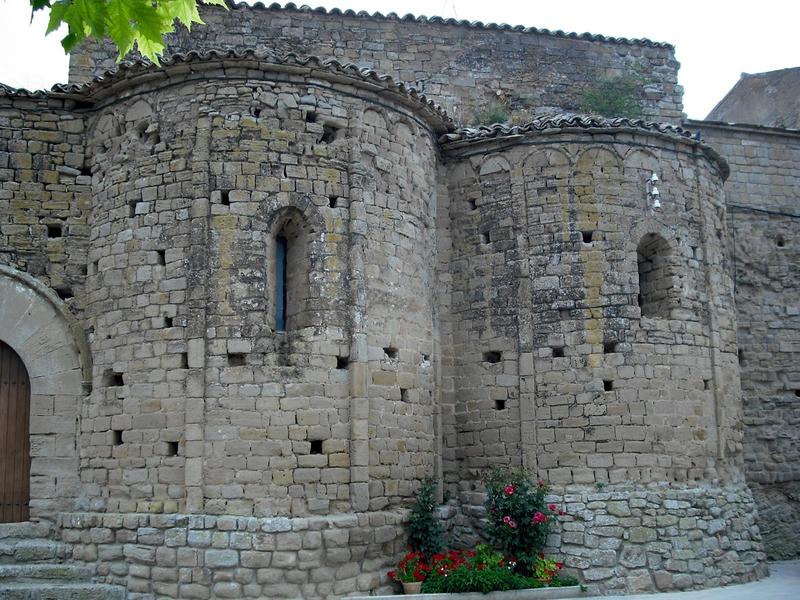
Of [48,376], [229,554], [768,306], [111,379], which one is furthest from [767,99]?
[48,376]

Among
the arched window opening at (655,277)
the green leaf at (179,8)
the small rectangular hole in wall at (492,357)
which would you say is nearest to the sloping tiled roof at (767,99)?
the arched window opening at (655,277)

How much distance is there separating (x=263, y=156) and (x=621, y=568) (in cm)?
643

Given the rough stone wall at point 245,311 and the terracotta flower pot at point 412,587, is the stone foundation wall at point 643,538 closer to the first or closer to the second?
the terracotta flower pot at point 412,587

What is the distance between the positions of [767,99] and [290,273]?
1279cm

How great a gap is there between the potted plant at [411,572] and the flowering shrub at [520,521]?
41.2 inches

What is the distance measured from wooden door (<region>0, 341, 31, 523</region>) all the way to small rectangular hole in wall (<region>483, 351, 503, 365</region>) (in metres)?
5.66

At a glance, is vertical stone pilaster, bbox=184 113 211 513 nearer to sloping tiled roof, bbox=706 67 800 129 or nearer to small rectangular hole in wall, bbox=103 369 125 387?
small rectangular hole in wall, bbox=103 369 125 387

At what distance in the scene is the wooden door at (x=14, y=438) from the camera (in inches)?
437

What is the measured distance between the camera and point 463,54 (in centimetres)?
1579

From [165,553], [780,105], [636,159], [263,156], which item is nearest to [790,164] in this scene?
[780,105]

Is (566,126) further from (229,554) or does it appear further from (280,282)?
(229,554)

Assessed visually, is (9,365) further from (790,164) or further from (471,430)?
(790,164)

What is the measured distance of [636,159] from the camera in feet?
42.0

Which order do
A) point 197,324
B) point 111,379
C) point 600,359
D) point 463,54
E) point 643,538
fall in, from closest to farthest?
point 197,324 < point 111,379 < point 643,538 < point 600,359 < point 463,54
